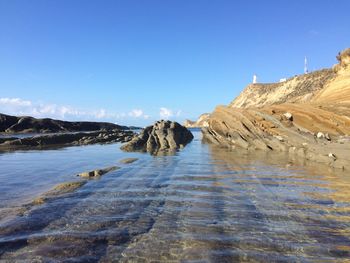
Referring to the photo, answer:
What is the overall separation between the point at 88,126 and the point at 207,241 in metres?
121

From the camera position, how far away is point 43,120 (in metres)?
102

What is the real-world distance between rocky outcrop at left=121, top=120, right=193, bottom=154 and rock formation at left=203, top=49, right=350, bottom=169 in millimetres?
4480

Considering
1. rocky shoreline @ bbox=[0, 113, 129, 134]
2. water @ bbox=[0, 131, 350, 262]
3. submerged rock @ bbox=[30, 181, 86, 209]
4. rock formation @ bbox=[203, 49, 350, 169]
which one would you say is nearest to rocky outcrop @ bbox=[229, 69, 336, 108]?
rocky shoreline @ bbox=[0, 113, 129, 134]

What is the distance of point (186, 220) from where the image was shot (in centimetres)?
813

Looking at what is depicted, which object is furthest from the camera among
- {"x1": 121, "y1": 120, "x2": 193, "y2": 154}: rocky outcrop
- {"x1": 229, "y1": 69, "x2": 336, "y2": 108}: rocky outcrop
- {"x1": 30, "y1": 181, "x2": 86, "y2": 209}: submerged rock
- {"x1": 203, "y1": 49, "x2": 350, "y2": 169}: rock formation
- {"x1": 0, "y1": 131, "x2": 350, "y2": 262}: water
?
{"x1": 229, "y1": 69, "x2": 336, "y2": 108}: rocky outcrop

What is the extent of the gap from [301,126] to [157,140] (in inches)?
616

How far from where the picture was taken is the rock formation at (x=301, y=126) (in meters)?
18.8

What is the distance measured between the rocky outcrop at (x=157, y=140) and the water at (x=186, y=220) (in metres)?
17.2

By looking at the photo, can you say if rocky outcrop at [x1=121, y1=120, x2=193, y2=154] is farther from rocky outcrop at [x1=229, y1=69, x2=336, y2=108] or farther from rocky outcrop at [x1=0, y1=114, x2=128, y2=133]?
rocky outcrop at [x1=229, y1=69, x2=336, y2=108]

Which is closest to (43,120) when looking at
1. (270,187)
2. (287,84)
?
(287,84)

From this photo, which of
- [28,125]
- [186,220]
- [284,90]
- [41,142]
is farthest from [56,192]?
[284,90]

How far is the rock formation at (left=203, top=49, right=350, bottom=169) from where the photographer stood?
18.8 metres

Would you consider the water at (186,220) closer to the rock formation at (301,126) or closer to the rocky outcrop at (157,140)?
the rock formation at (301,126)

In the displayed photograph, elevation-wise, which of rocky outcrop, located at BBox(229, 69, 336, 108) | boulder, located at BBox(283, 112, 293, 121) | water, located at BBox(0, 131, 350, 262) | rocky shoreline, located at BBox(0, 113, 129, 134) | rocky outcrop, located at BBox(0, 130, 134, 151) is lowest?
water, located at BBox(0, 131, 350, 262)
